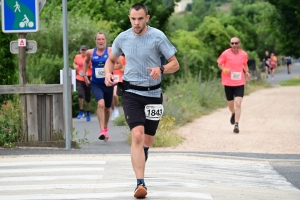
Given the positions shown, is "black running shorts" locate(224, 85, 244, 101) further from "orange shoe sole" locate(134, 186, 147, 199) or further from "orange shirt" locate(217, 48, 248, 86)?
"orange shoe sole" locate(134, 186, 147, 199)

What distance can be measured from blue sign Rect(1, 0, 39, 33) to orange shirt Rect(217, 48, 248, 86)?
489cm

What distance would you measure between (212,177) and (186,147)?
4511mm

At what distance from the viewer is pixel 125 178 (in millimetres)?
10367

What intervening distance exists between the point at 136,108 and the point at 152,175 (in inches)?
Result: 67.6

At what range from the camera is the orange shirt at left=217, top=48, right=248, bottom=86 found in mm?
17844

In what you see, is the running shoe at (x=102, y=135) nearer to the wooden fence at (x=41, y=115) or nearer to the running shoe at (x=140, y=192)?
the wooden fence at (x=41, y=115)

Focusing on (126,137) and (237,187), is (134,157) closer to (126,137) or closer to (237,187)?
(237,187)

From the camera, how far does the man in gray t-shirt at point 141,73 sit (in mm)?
9102

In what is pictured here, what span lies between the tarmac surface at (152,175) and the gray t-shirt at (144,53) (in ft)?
3.83

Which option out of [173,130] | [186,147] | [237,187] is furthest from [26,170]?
[173,130]

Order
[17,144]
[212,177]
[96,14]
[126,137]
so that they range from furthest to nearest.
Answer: [96,14] < [126,137] < [17,144] < [212,177]

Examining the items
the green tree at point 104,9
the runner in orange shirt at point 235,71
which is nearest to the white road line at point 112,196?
the runner in orange shirt at point 235,71

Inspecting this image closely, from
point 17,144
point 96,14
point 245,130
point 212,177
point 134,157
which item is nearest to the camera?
point 134,157

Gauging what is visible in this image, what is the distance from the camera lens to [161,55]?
30.4 feet
